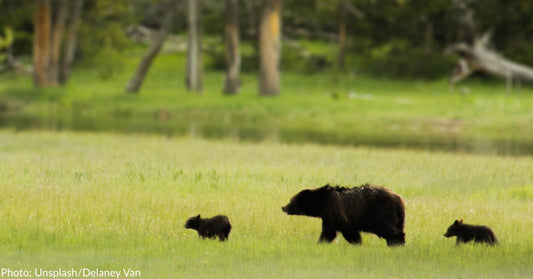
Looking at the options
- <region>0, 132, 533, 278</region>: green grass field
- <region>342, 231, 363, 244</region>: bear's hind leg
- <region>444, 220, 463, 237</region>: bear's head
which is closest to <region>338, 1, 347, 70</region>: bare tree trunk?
<region>0, 132, 533, 278</region>: green grass field

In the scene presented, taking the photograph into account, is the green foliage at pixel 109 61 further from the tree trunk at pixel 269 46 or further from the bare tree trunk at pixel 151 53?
the tree trunk at pixel 269 46

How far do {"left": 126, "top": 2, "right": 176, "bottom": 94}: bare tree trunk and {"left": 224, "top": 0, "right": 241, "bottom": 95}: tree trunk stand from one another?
10.0 feet

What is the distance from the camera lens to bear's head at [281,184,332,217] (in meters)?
11.3

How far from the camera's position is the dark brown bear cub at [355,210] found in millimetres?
10922

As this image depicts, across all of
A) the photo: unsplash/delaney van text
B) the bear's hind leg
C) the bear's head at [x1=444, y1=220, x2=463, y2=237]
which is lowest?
the photo: unsplash/delaney van text

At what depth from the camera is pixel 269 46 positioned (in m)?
45.0

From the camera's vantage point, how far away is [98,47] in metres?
64.2

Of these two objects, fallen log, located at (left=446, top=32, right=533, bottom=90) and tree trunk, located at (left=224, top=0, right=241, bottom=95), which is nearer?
tree trunk, located at (left=224, top=0, right=241, bottom=95)

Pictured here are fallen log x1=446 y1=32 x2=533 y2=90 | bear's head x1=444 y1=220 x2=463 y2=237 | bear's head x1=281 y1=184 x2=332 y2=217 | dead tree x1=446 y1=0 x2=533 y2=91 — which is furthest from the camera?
dead tree x1=446 y1=0 x2=533 y2=91

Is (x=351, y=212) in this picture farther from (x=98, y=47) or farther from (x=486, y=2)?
(x=98, y=47)

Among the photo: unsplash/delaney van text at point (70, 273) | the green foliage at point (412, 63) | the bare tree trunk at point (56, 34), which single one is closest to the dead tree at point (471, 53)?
the green foliage at point (412, 63)

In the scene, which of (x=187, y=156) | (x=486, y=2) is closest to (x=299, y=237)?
(x=187, y=156)

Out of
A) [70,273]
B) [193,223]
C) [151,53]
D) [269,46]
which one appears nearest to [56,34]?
[151,53]

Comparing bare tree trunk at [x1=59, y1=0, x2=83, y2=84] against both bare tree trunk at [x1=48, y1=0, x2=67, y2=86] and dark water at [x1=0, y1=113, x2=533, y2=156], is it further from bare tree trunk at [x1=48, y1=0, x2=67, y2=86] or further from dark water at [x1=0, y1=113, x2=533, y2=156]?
dark water at [x1=0, y1=113, x2=533, y2=156]
